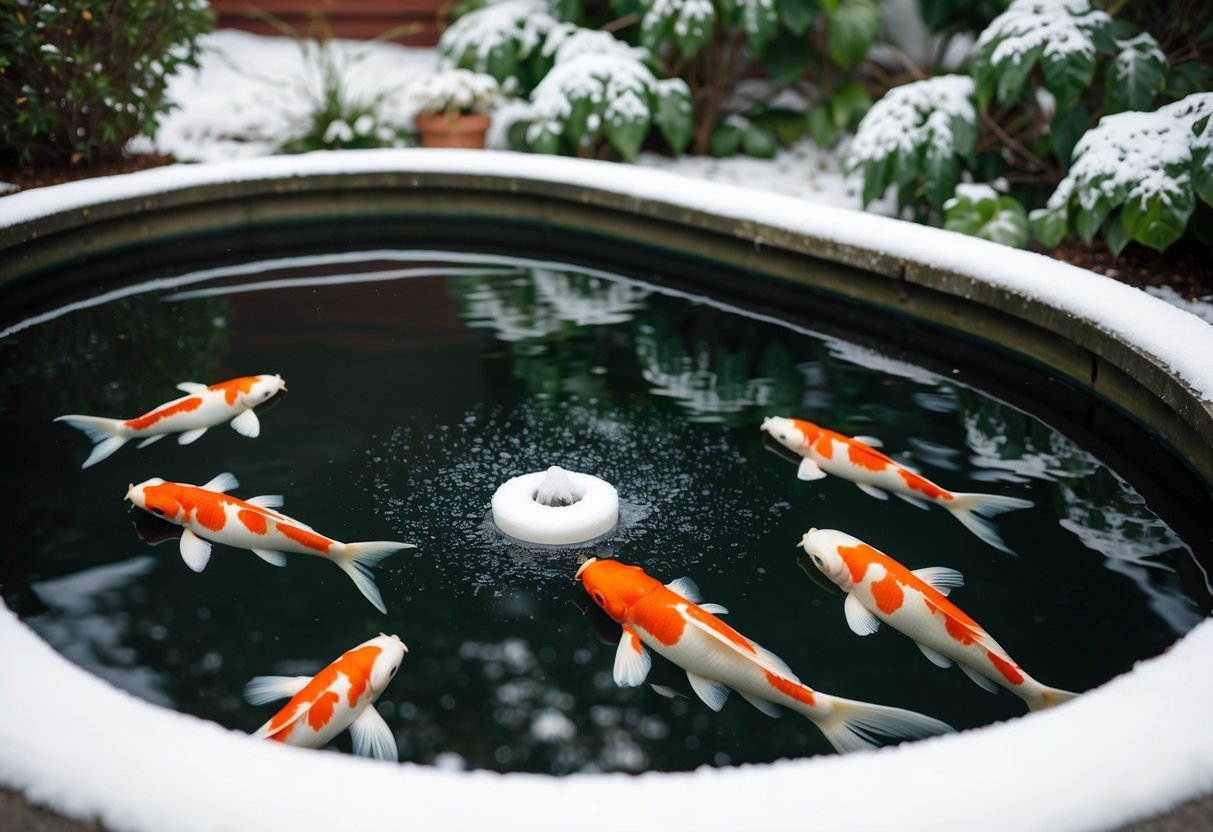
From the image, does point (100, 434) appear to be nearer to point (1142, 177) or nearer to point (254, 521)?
point (254, 521)

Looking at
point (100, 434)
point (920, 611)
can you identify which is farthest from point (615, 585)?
point (100, 434)

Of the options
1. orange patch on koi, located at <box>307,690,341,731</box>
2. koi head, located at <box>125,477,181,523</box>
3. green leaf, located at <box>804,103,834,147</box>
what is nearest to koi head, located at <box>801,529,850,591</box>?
orange patch on koi, located at <box>307,690,341,731</box>

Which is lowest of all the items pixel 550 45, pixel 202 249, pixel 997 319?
pixel 202 249

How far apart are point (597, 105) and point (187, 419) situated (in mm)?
3342

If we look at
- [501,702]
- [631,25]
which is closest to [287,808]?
[501,702]

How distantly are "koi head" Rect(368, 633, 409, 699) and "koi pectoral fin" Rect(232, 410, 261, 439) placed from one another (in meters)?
1.27

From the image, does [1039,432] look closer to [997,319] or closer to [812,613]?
[997,319]

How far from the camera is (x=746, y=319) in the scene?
4457 millimetres

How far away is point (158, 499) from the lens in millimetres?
2762

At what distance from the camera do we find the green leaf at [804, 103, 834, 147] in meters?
6.36

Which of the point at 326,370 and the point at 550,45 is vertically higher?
the point at 550,45

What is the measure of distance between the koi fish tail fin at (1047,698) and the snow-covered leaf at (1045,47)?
3.16 metres

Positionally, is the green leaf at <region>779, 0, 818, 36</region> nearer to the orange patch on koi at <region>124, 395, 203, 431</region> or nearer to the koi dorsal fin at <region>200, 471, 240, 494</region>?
the orange patch on koi at <region>124, 395, 203, 431</region>

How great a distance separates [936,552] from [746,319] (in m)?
1.89
